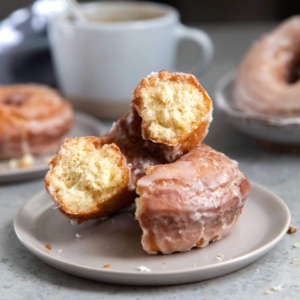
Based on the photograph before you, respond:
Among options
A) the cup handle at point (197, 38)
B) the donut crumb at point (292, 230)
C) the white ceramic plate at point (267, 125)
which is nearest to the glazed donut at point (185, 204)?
the donut crumb at point (292, 230)

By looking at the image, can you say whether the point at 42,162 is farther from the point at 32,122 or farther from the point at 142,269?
the point at 142,269

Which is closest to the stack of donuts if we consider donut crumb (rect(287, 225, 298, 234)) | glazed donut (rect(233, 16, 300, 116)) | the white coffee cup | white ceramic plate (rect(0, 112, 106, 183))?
donut crumb (rect(287, 225, 298, 234))

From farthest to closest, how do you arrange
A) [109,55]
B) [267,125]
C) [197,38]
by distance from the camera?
[197,38] → [109,55] → [267,125]

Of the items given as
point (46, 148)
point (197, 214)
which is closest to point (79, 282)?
point (197, 214)

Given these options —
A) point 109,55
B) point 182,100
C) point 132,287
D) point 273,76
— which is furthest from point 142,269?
point 109,55

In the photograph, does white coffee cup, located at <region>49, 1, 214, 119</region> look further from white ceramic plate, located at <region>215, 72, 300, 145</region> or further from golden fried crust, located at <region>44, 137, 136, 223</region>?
golden fried crust, located at <region>44, 137, 136, 223</region>

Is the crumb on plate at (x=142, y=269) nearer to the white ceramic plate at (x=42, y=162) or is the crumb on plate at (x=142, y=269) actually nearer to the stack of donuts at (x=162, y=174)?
the stack of donuts at (x=162, y=174)

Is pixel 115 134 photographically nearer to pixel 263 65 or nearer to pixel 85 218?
pixel 85 218
